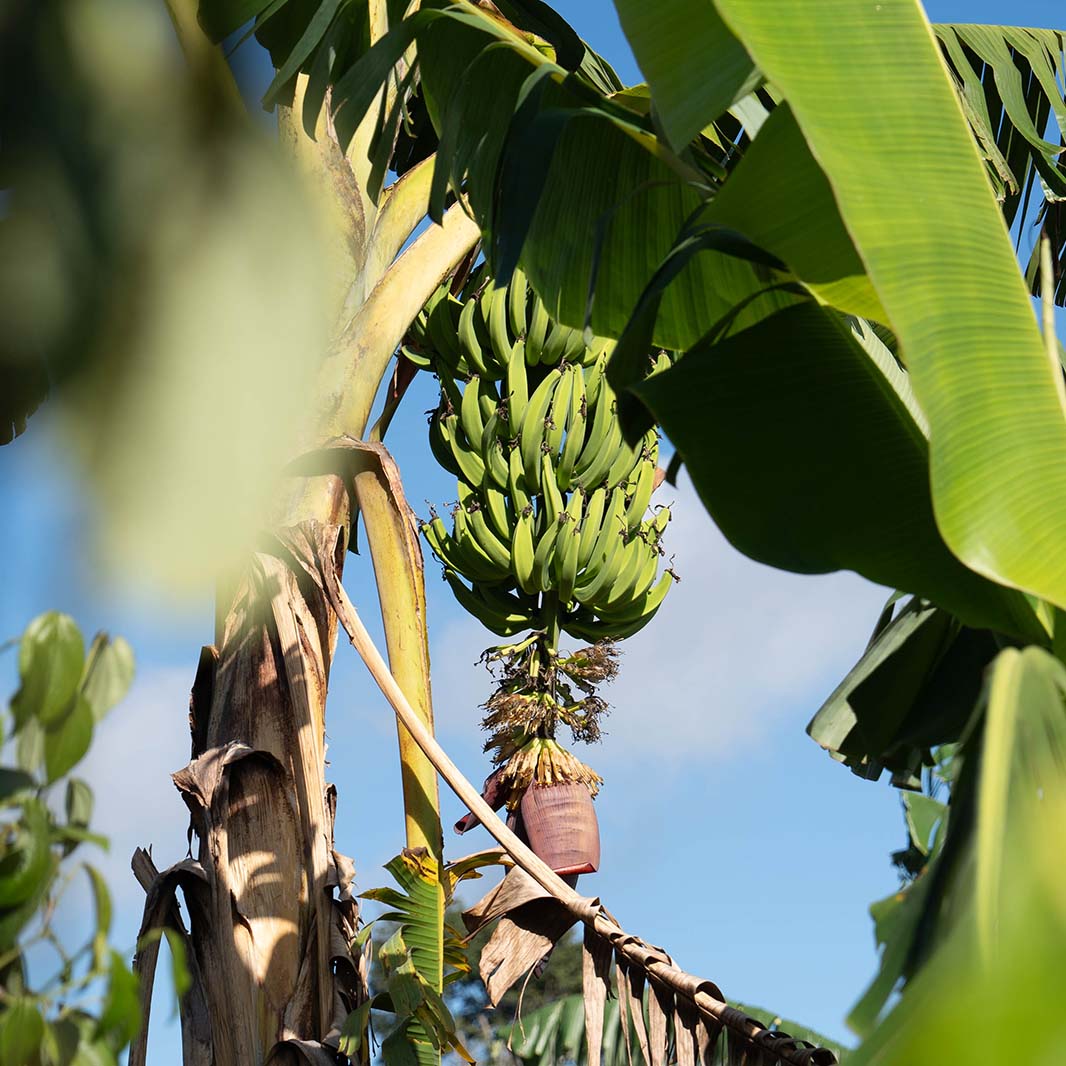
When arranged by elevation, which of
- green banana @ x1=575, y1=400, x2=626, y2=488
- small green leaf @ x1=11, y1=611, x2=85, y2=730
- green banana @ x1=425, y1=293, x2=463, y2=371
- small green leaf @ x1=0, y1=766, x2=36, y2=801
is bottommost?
small green leaf @ x1=0, y1=766, x2=36, y2=801

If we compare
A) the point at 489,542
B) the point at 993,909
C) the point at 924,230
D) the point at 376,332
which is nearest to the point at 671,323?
the point at 924,230

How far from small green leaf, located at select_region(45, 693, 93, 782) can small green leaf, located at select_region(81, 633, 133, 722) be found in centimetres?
2

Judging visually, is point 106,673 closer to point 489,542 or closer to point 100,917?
point 100,917

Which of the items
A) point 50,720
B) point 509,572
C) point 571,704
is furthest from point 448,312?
point 50,720

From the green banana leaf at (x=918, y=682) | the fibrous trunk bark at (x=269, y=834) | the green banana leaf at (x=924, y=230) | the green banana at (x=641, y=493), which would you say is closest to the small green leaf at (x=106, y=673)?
the green banana leaf at (x=924, y=230)

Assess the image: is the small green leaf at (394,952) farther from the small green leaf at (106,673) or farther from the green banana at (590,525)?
the small green leaf at (106,673)

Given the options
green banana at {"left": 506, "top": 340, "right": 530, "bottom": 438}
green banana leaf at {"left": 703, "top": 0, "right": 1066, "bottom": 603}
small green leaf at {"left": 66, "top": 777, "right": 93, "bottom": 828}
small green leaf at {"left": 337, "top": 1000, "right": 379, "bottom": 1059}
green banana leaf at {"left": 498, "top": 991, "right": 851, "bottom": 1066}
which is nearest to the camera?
small green leaf at {"left": 66, "top": 777, "right": 93, "bottom": 828}

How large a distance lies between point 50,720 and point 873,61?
0.96 m

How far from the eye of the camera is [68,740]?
0.64 metres

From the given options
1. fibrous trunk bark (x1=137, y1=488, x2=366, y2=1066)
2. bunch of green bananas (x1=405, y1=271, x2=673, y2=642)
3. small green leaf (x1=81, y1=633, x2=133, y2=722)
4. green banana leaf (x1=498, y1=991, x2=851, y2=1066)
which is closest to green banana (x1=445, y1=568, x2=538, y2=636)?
bunch of green bananas (x1=405, y1=271, x2=673, y2=642)

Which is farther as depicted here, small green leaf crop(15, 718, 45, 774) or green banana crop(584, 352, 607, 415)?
green banana crop(584, 352, 607, 415)

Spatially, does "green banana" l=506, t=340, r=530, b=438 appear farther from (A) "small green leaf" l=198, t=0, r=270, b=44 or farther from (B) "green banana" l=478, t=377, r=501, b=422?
(A) "small green leaf" l=198, t=0, r=270, b=44

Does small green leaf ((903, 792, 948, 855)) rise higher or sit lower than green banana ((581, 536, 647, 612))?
lower

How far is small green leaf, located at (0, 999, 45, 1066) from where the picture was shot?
0.57m
